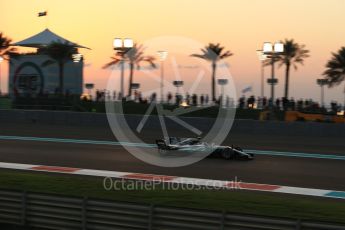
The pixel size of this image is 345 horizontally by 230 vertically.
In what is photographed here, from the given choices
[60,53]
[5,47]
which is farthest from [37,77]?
[5,47]

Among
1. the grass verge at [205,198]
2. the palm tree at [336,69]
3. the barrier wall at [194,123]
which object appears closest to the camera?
the grass verge at [205,198]

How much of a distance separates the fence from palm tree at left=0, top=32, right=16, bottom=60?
133ft

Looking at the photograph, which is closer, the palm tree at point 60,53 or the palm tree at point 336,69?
the palm tree at point 60,53

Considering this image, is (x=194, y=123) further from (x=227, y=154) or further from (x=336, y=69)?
(x=336, y=69)

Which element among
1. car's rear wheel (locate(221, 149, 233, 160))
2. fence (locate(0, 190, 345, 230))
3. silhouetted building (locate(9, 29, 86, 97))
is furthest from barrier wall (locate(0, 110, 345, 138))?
fence (locate(0, 190, 345, 230))

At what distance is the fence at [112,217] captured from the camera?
6.96 m

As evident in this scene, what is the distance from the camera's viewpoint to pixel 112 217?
25.7 feet

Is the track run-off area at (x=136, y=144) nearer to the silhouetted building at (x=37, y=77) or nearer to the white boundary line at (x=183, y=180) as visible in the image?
the white boundary line at (x=183, y=180)

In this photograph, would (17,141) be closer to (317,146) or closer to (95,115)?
(95,115)

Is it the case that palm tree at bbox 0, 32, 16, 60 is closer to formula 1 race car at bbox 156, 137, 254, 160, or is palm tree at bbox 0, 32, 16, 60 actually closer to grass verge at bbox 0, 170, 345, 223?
formula 1 race car at bbox 156, 137, 254, 160

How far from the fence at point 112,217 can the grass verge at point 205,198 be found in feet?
2.58

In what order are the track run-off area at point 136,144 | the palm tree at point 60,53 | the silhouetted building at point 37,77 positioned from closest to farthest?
the track run-off area at point 136,144, the silhouetted building at point 37,77, the palm tree at point 60,53

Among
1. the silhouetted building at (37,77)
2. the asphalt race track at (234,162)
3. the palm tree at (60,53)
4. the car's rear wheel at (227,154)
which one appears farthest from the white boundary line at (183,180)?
the palm tree at (60,53)

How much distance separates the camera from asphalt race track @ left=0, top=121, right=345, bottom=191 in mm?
13841
